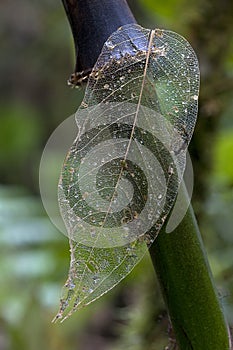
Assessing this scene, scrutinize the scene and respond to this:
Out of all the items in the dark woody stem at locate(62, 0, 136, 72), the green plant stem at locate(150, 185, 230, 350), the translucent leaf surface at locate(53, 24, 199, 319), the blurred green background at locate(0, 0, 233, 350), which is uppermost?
the dark woody stem at locate(62, 0, 136, 72)

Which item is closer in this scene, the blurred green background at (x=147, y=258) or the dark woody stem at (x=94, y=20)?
the dark woody stem at (x=94, y=20)

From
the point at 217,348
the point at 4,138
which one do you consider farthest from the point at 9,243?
the point at 4,138

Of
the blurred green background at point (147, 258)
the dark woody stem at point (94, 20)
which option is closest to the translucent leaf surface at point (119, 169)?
the dark woody stem at point (94, 20)

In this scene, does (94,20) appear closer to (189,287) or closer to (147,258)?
(189,287)

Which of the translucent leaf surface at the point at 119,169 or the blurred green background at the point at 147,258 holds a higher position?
the translucent leaf surface at the point at 119,169

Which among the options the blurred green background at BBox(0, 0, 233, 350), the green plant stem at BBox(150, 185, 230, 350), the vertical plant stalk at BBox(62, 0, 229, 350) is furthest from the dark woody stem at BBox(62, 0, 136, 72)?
the blurred green background at BBox(0, 0, 233, 350)

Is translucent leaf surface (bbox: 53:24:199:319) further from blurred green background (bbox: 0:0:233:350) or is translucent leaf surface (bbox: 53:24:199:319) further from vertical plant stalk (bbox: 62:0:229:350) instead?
blurred green background (bbox: 0:0:233:350)

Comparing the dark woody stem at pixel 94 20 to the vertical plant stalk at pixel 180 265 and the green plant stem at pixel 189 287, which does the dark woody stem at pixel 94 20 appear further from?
the green plant stem at pixel 189 287

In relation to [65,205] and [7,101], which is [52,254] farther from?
[7,101]
